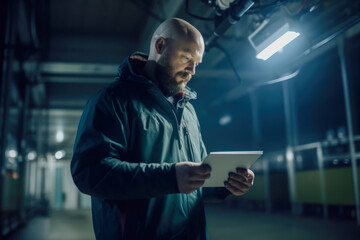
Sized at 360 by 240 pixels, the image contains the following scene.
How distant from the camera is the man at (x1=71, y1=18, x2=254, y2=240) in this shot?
40.4 inches

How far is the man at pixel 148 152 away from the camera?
103 centimetres

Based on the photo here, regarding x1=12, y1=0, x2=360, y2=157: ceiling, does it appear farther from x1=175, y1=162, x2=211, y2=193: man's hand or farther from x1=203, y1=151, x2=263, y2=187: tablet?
x1=175, y1=162, x2=211, y2=193: man's hand

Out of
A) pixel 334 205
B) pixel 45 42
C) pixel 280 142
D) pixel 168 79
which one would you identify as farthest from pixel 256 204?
pixel 168 79

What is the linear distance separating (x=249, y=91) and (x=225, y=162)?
7.78 m

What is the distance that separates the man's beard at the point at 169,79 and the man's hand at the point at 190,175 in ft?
1.50

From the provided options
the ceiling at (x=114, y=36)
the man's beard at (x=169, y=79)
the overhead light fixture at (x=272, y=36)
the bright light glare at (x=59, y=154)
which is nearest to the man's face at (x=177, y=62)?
the man's beard at (x=169, y=79)

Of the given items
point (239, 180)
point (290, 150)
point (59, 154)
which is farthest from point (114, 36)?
point (59, 154)

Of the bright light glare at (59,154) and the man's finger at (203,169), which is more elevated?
the bright light glare at (59,154)

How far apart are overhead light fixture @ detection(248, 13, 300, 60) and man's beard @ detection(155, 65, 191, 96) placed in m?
1.51

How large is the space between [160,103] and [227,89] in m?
8.19

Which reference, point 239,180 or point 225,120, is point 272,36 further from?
point 225,120

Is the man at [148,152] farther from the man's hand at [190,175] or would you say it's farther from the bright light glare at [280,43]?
the bright light glare at [280,43]

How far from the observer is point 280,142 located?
8008 mm

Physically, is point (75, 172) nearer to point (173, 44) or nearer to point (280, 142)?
point (173, 44)
